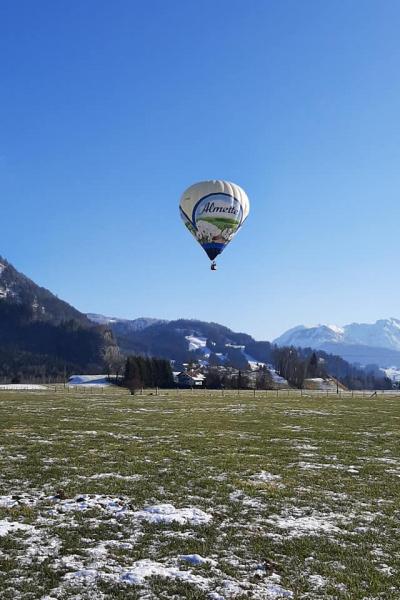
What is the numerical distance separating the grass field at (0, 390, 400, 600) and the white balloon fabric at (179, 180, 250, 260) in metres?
37.1

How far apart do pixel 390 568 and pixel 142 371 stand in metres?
133

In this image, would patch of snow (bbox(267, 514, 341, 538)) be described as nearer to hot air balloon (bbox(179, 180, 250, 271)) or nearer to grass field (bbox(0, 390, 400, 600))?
grass field (bbox(0, 390, 400, 600))

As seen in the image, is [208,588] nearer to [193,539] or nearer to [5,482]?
[193,539]

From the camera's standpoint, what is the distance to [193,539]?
9898mm

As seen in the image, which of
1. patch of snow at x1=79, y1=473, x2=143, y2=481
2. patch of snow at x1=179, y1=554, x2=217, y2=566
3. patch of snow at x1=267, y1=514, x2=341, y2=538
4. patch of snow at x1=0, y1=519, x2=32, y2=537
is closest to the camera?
patch of snow at x1=179, y1=554, x2=217, y2=566

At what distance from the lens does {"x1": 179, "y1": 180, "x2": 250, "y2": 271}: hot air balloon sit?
55000mm

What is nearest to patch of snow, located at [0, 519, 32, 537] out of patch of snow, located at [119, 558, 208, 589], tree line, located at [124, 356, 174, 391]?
patch of snow, located at [119, 558, 208, 589]

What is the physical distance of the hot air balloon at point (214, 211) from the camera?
55.0 metres

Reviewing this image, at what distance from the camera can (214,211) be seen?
54969 millimetres

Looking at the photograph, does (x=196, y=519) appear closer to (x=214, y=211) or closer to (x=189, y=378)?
(x=214, y=211)

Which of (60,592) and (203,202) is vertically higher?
(203,202)

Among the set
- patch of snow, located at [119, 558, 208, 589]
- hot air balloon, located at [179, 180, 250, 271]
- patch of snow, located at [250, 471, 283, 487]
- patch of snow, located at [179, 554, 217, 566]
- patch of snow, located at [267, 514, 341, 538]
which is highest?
hot air balloon, located at [179, 180, 250, 271]

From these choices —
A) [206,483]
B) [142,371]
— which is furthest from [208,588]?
[142,371]

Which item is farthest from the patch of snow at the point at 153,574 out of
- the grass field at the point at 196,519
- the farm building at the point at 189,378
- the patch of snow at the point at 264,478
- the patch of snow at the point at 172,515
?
the farm building at the point at 189,378
